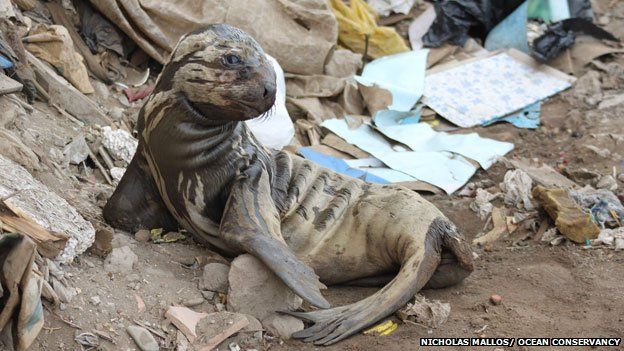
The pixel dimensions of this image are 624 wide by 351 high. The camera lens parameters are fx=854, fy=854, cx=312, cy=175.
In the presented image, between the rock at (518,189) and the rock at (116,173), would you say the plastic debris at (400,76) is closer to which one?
the rock at (518,189)

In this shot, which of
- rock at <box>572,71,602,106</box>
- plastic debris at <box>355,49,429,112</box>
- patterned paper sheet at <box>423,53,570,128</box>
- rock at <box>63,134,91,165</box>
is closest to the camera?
rock at <box>63,134,91,165</box>

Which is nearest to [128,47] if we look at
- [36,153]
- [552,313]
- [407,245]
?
[36,153]

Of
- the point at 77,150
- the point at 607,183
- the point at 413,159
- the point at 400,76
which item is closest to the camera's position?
the point at 77,150

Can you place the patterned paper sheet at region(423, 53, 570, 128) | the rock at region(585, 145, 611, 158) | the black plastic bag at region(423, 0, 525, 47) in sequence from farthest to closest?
the black plastic bag at region(423, 0, 525, 47) < the patterned paper sheet at region(423, 53, 570, 128) < the rock at region(585, 145, 611, 158)

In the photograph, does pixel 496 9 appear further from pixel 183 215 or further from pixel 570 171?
pixel 183 215

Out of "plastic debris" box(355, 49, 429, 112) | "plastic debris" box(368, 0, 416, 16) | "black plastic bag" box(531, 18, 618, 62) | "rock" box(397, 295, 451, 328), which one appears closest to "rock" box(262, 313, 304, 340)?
"rock" box(397, 295, 451, 328)

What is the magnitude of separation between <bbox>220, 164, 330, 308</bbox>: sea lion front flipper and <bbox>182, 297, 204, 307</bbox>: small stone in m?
0.29

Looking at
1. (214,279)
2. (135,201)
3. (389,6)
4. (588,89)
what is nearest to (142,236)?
(135,201)

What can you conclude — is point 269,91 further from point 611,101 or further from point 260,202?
point 611,101

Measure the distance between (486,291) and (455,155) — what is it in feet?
8.54

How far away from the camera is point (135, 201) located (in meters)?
4.50

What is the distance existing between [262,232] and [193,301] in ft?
1.50

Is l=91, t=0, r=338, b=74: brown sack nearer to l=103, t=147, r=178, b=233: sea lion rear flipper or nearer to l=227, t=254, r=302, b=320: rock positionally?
l=103, t=147, r=178, b=233: sea lion rear flipper

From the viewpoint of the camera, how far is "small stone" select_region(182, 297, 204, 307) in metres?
3.96
